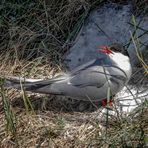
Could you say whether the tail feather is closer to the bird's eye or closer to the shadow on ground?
the shadow on ground

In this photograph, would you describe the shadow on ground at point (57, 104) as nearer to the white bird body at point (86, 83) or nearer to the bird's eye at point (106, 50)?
the white bird body at point (86, 83)

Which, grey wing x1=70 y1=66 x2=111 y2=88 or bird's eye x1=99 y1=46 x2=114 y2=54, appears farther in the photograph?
bird's eye x1=99 y1=46 x2=114 y2=54

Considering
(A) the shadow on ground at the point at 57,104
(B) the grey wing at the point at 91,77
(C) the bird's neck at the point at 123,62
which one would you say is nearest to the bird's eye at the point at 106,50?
(C) the bird's neck at the point at 123,62

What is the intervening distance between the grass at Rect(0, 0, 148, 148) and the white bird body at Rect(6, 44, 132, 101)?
11 cm

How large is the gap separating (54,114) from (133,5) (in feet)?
3.41

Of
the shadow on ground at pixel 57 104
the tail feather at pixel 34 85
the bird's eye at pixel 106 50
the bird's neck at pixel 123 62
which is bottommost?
the shadow on ground at pixel 57 104

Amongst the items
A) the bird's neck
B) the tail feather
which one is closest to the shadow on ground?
the tail feather

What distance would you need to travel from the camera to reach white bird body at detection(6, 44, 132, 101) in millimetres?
3141

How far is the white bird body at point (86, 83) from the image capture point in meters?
3.14

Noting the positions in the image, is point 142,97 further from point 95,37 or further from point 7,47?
point 7,47

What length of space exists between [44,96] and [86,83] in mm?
318

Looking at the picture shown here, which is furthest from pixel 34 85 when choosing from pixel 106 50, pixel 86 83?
pixel 106 50

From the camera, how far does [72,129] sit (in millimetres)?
3072

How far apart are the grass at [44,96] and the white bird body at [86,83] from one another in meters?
0.11
